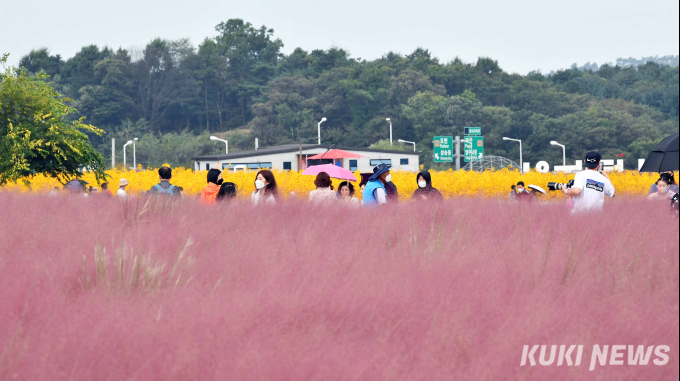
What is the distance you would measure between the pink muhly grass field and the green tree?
35.6ft

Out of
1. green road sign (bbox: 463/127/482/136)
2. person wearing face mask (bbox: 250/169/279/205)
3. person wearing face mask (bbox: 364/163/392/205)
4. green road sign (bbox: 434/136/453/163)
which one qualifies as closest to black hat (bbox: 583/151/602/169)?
person wearing face mask (bbox: 364/163/392/205)

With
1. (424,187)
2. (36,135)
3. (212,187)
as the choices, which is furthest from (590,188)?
(36,135)

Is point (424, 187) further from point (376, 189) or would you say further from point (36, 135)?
point (36, 135)

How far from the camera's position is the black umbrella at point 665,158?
977 cm

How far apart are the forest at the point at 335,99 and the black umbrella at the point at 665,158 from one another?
77201 mm

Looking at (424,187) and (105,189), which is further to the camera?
(105,189)

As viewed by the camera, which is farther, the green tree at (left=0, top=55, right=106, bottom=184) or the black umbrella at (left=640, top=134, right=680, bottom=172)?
the green tree at (left=0, top=55, right=106, bottom=184)

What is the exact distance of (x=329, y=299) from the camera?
347cm

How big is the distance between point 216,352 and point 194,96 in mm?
120469

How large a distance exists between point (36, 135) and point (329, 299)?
1385 cm

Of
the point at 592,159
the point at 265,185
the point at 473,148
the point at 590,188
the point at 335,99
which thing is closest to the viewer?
the point at 590,188

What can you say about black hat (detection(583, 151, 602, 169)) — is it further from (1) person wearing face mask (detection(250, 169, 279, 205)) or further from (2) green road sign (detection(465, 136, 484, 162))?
(2) green road sign (detection(465, 136, 484, 162))

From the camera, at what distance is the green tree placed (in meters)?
15.2

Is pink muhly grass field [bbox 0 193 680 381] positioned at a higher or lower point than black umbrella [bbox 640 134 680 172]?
lower
